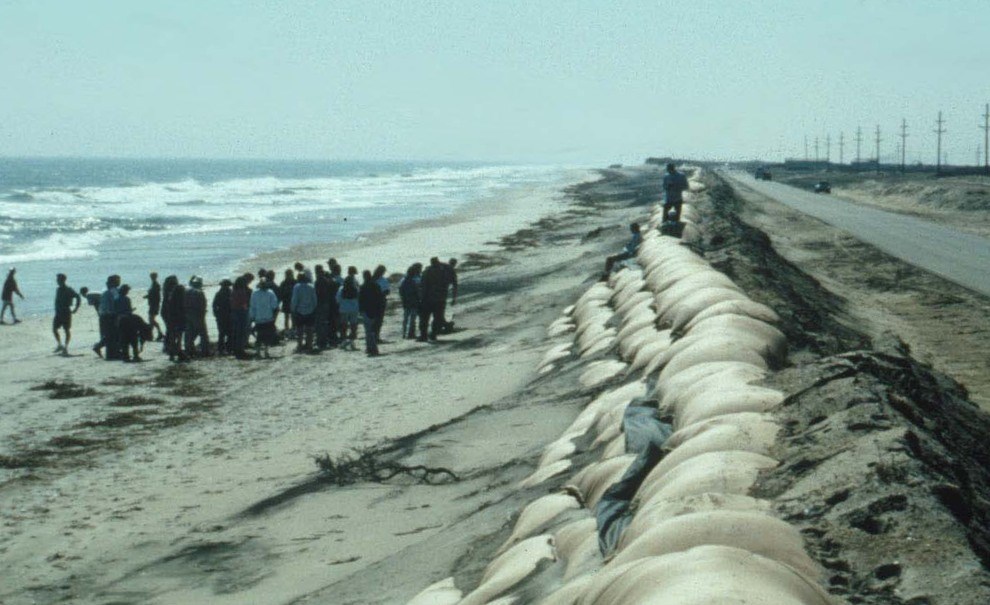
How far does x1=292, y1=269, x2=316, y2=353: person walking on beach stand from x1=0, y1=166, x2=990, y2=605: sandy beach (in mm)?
523

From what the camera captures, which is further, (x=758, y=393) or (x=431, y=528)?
(x=431, y=528)

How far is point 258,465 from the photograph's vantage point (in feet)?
34.9

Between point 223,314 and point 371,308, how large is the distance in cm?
214

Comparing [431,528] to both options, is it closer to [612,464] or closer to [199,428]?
[612,464]

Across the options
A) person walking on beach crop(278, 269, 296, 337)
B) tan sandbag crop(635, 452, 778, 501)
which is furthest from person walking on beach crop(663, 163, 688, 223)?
tan sandbag crop(635, 452, 778, 501)

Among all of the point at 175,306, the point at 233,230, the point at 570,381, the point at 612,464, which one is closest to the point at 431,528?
the point at 612,464

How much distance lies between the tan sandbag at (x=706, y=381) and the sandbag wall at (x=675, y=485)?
13 mm

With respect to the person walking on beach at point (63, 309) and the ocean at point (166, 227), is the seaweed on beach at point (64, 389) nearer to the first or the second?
the person walking on beach at point (63, 309)

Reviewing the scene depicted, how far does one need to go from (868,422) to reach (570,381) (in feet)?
19.2

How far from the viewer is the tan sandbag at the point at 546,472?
312 inches

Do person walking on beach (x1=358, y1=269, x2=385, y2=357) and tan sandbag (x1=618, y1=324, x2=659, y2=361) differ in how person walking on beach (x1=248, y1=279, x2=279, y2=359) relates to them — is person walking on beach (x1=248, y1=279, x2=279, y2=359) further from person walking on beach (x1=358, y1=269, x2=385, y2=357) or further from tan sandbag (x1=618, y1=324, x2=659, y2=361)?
tan sandbag (x1=618, y1=324, x2=659, y2=361)

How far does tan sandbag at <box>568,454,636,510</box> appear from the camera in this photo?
666 cm

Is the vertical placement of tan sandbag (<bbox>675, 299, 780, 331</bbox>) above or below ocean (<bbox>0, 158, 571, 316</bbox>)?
above

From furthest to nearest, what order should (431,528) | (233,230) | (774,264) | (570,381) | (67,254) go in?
(233,230) < (67,254) < (774,264) < (570,381) < (431,528)
